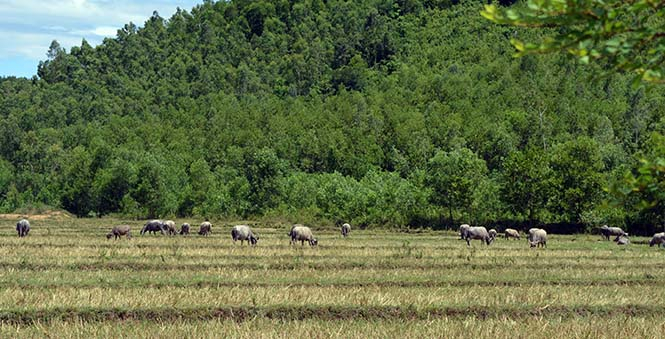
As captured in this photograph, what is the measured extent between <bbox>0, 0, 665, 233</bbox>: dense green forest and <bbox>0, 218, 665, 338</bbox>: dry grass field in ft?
30.5

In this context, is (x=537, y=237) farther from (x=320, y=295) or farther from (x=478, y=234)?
(x=320, y=295)

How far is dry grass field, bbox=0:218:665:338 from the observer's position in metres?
15.2

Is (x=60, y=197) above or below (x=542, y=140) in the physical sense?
below

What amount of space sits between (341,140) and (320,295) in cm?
10570

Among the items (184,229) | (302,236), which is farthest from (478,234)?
(184,229)

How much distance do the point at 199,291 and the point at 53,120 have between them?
487ft

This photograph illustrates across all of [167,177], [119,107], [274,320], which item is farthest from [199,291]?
[119,107]

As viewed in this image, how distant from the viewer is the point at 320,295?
19.8 m

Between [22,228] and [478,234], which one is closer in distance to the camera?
→ [22,228]

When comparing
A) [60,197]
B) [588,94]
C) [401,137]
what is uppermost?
[588,94]

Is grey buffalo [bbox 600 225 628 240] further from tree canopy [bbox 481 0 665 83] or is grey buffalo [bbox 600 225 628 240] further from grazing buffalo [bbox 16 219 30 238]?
tree canopy [bbox 481 0 665 83]

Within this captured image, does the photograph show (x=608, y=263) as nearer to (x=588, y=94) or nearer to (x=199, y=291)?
(x=199, y=291)

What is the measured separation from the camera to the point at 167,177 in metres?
98.6

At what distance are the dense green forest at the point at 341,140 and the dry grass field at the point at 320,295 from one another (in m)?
9.30
